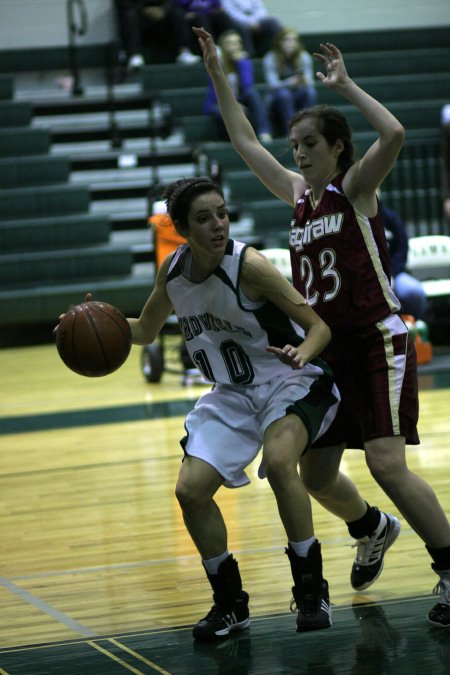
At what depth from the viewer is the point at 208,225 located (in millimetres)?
3570

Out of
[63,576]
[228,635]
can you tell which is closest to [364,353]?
[228,635]

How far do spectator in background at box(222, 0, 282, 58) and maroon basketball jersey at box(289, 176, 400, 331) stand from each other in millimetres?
10420

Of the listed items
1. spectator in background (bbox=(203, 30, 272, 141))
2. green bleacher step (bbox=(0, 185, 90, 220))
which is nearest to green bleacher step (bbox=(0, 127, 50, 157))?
green bleacher step (bbox=(0, 185, 90, 220))

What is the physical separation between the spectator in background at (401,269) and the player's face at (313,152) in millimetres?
4916

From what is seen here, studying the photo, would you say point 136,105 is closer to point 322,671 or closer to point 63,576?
point 63,576

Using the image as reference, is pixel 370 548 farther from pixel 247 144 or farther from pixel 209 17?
pixel 209 17

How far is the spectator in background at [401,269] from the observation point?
8741 mm

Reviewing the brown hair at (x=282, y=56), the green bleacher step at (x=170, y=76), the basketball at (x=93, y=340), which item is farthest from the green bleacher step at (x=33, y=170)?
the basketball at (x=93, y=340)

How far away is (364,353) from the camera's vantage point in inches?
144

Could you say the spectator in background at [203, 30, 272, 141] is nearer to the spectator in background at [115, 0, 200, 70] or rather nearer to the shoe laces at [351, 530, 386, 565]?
the spectator in background at [115, 0, 200, 70]

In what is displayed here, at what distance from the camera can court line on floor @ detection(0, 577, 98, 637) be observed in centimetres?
372

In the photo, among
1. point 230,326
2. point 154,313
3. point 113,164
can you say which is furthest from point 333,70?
point 113,164

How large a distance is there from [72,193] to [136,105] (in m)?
1.62

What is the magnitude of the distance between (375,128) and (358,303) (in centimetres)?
51
